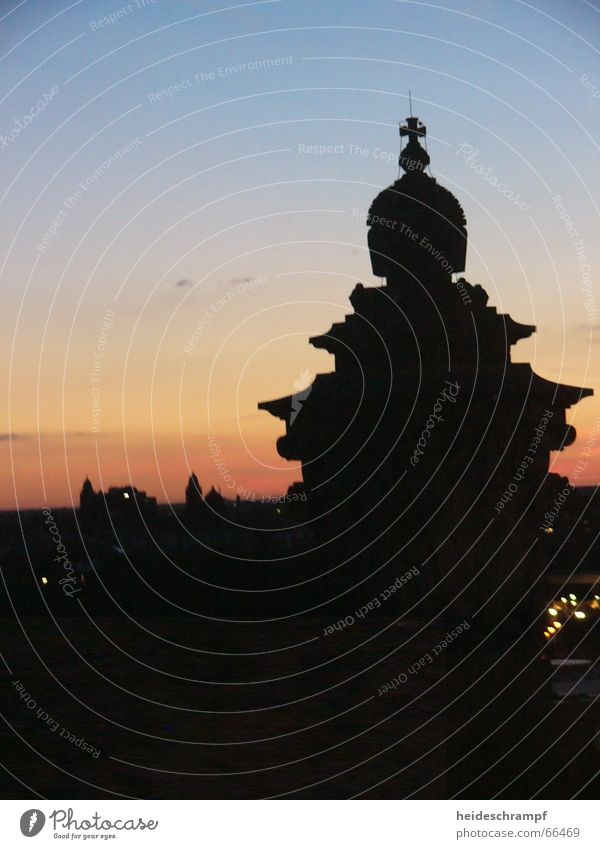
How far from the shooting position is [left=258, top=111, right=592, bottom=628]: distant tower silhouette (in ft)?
68.4

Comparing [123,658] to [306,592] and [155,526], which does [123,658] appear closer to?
[306,592]

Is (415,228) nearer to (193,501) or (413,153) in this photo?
(413,153)

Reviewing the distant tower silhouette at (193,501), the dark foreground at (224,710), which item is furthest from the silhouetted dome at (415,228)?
the dark foreground at (224,710)

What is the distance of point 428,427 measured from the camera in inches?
826

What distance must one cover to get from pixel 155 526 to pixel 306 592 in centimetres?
393

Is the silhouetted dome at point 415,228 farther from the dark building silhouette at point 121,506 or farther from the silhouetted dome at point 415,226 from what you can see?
the dark building silhouette at point 121,506

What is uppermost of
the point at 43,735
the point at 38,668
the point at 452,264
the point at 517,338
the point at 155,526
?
the point at 452,264

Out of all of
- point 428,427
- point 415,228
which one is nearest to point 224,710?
point 428,427

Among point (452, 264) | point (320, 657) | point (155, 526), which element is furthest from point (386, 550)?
point (320, 657)

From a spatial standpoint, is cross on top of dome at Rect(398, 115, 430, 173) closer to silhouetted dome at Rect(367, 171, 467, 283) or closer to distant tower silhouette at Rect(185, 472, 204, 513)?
silhouetted dome at Rect(367, 171, 467, 283)

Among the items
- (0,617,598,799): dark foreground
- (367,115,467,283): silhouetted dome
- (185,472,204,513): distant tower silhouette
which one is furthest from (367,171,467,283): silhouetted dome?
(0,617,598,799): dark foreground

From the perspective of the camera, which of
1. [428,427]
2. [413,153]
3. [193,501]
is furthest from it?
[193,501]

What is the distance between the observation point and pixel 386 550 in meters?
21.4

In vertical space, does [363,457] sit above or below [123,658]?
above
